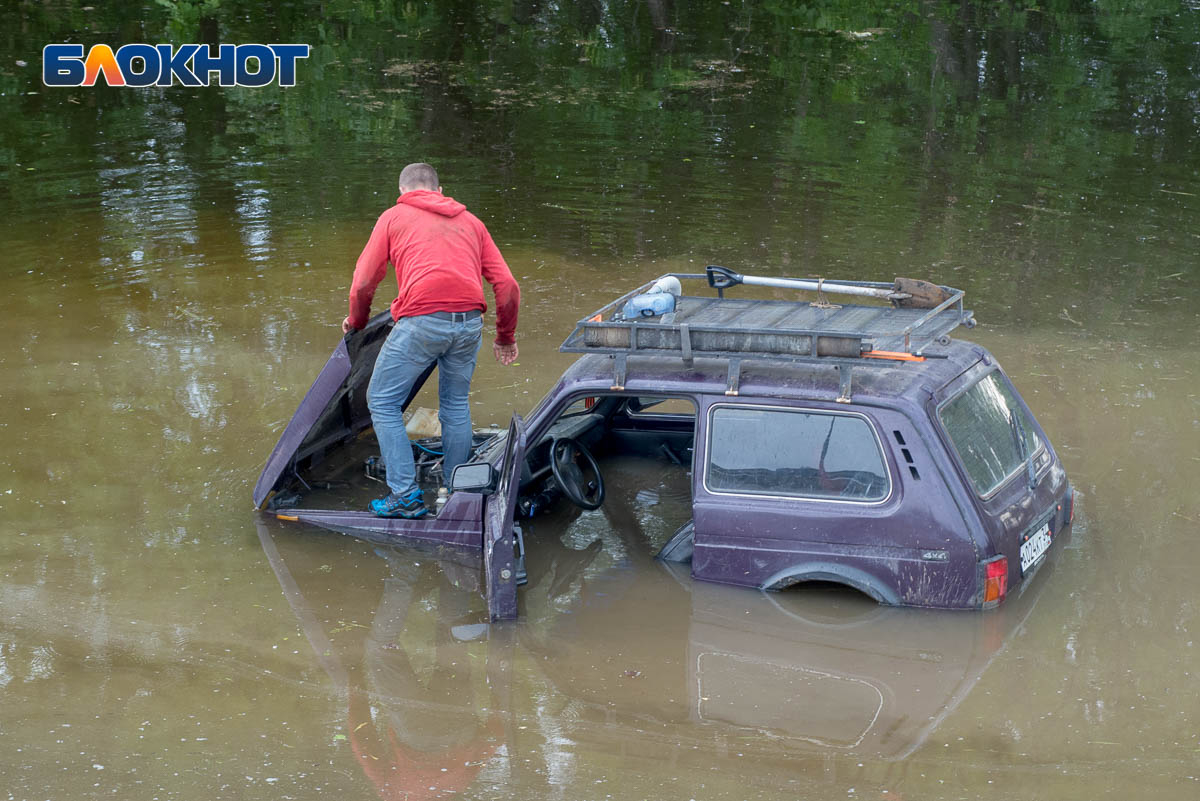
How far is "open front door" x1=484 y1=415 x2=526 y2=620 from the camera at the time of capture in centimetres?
604

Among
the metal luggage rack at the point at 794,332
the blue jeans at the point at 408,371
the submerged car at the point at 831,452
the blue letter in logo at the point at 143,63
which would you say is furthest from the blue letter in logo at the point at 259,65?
the submerged car at the point at 831,452

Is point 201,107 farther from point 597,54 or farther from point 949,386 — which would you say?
point 949,386

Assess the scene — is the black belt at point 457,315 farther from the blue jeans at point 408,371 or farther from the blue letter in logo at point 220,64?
the blue letter in logo at point 220,64

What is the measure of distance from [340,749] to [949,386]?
319 centimetres

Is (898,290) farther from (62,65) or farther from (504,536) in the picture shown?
(62,65)

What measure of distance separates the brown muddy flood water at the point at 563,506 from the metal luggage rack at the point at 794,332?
1.22 meters

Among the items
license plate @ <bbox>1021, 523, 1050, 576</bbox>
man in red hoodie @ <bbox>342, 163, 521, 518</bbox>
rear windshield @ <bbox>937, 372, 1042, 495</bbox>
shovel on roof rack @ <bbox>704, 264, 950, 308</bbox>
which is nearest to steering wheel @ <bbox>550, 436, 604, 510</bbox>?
man in red hoodie @ <bbox>342, 163, 521, 518</bbox>

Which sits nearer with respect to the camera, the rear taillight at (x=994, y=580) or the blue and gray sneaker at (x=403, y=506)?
the rear taillight at (x=994, y=580)

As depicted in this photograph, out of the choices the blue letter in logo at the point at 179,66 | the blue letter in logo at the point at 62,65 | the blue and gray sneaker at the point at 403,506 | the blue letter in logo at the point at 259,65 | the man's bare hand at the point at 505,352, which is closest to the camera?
the blue and gray sneaker at the point at 403,506

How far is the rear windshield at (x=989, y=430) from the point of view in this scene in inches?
237

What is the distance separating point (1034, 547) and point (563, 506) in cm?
263

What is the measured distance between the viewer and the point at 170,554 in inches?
279

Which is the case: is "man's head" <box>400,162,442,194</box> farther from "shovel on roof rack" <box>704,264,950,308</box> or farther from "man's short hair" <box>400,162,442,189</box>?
"shovel on roof rack" <box>704,264,950,308</box>

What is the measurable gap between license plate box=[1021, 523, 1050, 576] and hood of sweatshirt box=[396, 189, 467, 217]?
3320mm
